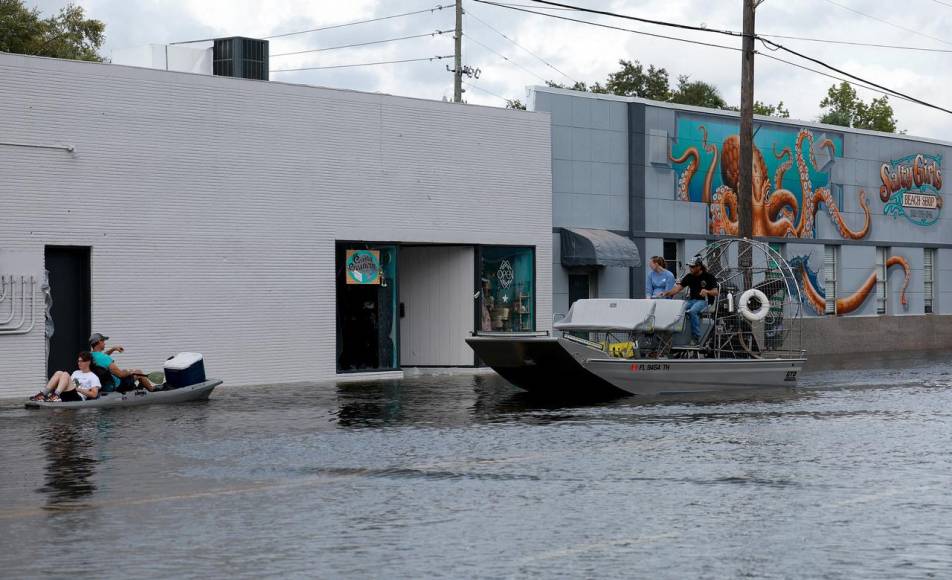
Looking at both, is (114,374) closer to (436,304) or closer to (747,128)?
(436,304)

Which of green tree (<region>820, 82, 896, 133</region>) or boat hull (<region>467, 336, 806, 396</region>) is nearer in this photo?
boat hull (<region>467, 336, 806, 396</region>)

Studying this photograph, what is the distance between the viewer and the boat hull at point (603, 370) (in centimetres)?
2048

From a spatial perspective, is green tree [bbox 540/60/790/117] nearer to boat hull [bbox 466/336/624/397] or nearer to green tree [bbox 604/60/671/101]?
green tree [bbox 604/60/671/101]

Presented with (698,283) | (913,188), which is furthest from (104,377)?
(913,188)

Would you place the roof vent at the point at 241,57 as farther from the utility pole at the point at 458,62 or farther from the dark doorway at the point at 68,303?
the utility pole at the point at 458,62

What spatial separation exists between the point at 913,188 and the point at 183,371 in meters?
27.6

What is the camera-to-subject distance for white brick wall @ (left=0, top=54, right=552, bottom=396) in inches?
921

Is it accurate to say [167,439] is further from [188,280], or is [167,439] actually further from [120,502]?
[188,280]

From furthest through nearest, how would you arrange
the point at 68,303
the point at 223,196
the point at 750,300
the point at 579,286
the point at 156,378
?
1. the point at 579,286
2. the point at 223,196
3. the point at 68,303
4. the point at 750,300
5. the point at 156,378

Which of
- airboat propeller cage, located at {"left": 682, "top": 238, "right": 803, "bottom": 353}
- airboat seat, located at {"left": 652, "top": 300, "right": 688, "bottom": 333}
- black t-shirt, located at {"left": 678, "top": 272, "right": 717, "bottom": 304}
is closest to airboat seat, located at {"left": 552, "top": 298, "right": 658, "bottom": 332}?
airboat seat, located at {"left": 652, "top": 300, "right": 688, "bottom": 333}

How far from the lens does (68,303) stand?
2408cm

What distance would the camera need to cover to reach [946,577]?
8.02m

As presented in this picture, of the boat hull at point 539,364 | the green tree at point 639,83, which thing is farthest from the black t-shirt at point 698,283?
the green tree at point 639,83

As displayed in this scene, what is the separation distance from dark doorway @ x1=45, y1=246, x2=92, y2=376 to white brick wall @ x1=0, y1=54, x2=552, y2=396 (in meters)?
0.34
